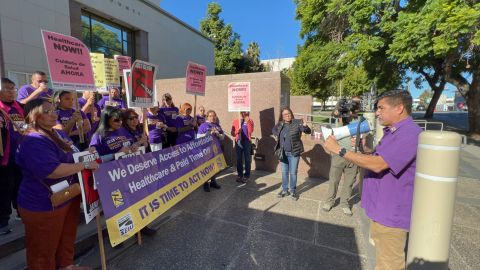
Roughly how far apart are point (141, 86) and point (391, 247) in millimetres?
3620

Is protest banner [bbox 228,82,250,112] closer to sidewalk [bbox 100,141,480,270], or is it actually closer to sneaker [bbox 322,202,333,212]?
sidewalk [bbox 100,141,480,270]

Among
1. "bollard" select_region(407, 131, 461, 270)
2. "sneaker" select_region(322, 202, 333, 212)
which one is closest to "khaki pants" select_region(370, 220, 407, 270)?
"bollard" select_region(407, 131, 461, 270)

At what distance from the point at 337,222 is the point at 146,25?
15.6 metres

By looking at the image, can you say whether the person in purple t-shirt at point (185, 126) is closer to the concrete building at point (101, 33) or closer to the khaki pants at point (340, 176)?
the khaki pants at point (340, 176)

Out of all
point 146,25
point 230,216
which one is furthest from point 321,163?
point 146,25

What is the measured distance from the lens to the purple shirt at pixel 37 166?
2.13m

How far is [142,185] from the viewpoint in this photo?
3090 mm

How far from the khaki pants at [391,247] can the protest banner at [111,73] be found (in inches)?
222

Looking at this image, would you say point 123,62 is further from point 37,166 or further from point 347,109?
point 347,109

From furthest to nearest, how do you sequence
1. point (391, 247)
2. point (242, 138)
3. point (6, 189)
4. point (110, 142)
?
point (242, 138), point (6, 189), point (110, 142), point (391, 247)

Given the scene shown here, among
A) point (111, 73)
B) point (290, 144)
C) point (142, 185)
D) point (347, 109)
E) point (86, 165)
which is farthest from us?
point (111, 73)

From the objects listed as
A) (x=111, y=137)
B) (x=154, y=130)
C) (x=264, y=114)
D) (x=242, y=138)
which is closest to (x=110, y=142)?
(x=111, y=137)

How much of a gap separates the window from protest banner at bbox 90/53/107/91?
26.0ft

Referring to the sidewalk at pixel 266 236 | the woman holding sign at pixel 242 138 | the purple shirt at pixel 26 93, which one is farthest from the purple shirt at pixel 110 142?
the woman holding sign at pixel 242 138
